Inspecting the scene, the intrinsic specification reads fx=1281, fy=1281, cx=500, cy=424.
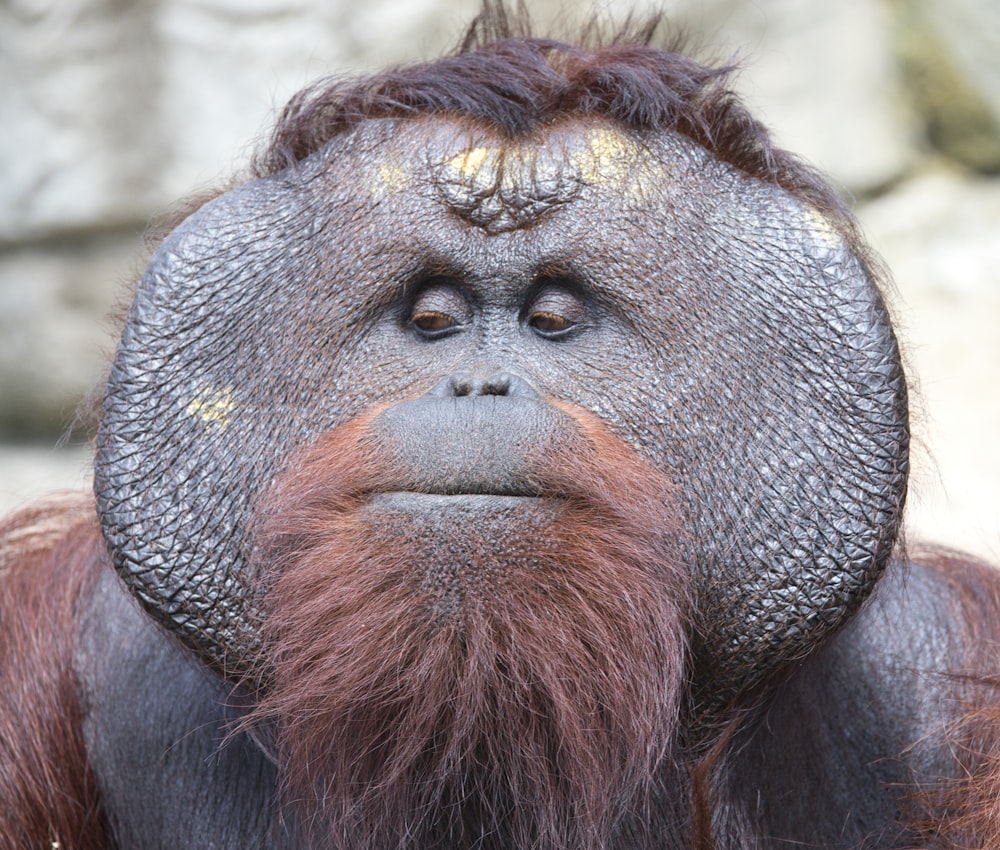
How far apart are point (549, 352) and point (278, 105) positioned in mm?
3799

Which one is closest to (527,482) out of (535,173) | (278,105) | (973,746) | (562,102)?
(535,173)

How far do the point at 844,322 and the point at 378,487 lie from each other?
0.72 metres

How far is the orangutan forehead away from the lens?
1889 millimetres

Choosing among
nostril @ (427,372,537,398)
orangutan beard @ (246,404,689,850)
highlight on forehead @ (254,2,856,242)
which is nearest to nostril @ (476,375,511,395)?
nostril @ (427,372,537,398)

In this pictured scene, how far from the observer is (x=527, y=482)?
1685 millimetres

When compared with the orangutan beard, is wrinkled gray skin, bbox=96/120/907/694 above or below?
above

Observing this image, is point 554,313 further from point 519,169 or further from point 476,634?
point 476,634

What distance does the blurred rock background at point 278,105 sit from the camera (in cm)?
508

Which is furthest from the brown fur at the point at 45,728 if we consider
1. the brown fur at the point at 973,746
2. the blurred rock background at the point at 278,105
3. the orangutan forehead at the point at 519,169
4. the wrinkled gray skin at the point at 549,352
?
the blurred rock background at the point at 278,105

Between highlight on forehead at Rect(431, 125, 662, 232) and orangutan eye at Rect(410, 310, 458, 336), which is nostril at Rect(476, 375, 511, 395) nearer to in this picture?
orangutan eye at Rect(410, 310, 458, 336)

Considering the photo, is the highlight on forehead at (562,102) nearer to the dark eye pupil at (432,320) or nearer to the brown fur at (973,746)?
the dark eye pupil at (432,320)

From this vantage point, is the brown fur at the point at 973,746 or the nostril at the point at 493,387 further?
the brown fur at the point at 973,746

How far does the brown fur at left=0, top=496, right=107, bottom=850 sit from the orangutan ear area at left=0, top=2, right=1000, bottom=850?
235 mm

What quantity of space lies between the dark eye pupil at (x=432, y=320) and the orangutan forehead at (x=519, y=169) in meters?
0.15
